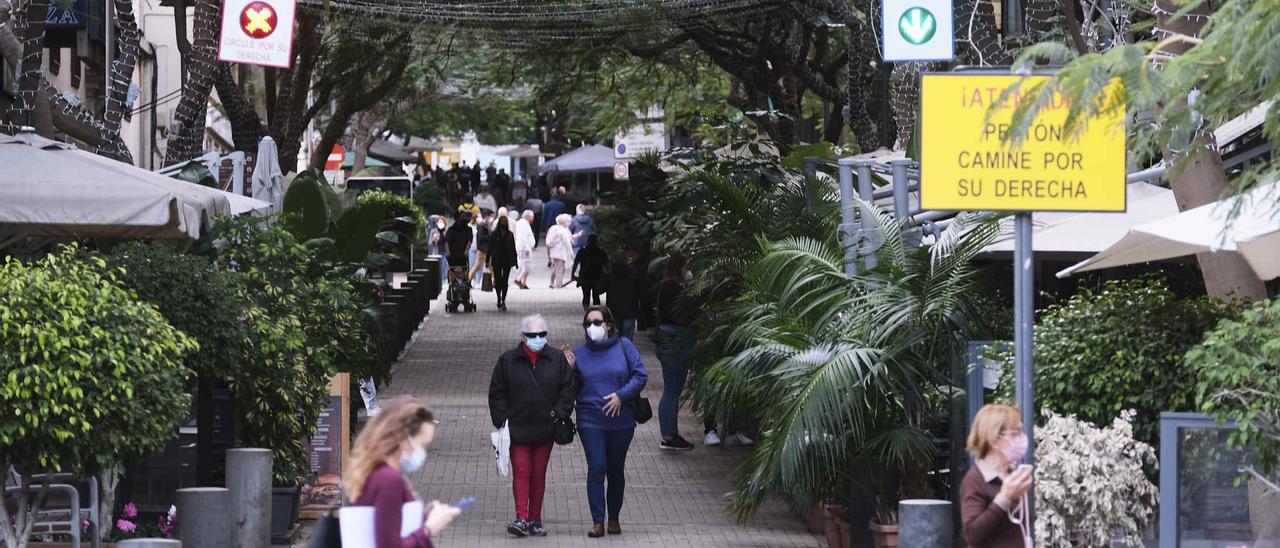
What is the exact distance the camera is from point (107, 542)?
10.5 metres

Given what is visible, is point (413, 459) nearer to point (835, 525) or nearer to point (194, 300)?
point (194, 300)

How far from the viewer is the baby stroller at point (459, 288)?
3222 cm

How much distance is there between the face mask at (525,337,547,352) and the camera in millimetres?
12539

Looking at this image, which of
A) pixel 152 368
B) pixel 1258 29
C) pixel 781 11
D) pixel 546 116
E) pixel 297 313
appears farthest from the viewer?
pixel 546 116

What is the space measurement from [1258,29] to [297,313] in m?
8.38

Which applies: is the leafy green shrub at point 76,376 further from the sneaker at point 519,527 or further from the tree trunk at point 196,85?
the tree trunk at point 196,85

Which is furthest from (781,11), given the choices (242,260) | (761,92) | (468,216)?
(242,260)

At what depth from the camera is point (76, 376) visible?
8750 mm

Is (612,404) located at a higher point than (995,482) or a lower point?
lower

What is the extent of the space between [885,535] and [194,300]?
4.58 metres

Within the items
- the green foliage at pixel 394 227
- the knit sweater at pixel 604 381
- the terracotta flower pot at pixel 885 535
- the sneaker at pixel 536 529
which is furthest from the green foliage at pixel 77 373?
the green foliage at pixel 394 227

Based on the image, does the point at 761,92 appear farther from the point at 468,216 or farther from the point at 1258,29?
the point at 1258,29

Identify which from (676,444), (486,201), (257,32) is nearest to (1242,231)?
(676,444)

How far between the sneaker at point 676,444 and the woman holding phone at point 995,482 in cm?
1052
